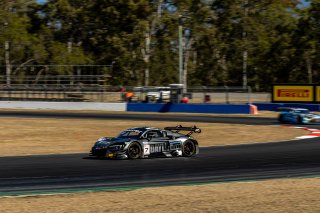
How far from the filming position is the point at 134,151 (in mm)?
17188

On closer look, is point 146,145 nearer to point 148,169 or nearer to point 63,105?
point 148,169

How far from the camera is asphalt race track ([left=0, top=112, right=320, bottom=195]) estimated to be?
1255cm

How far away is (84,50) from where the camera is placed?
273ft

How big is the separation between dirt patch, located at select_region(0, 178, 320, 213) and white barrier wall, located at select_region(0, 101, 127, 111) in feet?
110

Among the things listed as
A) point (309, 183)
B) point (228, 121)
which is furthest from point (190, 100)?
point (309, 183)

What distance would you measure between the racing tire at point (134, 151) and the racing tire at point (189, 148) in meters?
1.57

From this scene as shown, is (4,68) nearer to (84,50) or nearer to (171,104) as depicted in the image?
(84,50)

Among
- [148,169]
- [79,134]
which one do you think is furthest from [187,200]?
[79,134]

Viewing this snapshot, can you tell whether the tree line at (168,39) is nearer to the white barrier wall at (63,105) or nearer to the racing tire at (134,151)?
the white barrier wall at (63,105)

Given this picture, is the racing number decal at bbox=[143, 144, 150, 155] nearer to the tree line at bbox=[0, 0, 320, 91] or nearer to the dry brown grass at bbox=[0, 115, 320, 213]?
the dry brown grass at bbox=[0, 115, 320, 213]

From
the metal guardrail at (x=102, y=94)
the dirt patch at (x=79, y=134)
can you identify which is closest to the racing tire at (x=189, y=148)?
the dirt patch at (x=79, y=134)

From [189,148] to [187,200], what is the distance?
26.0ft

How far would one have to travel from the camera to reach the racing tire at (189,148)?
18172 millimetres

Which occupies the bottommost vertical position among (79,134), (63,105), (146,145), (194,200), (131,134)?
(194,200)
